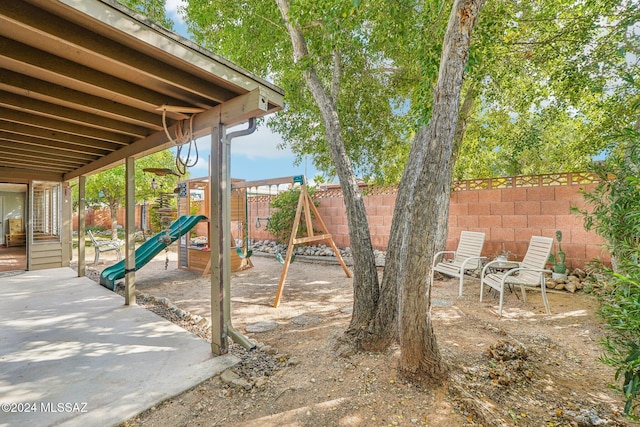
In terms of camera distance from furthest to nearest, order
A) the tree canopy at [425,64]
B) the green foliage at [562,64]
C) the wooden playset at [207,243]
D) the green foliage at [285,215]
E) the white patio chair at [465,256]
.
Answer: the green foliage at [285,215], the wooden playset at [207,243], the white patio chair at [465,256], the green foliage at [562,64], the tree canopy at [425,64]

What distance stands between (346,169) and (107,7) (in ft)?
6.51

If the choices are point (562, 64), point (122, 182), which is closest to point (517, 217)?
point (562, 64)

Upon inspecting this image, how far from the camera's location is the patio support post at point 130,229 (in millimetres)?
3584

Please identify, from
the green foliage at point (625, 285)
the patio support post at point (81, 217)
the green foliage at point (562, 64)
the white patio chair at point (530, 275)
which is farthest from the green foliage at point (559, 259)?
the patio support post at point (81, 217)

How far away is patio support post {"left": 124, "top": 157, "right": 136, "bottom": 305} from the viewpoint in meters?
3.58

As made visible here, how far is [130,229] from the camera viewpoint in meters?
3.72

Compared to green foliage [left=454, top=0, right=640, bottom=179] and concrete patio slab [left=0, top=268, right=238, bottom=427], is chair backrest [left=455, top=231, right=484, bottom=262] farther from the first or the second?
concrete patio slab [left=0, top=268, right=238, bottom=427]

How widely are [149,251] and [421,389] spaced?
5083mm

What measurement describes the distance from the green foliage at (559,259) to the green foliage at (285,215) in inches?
202

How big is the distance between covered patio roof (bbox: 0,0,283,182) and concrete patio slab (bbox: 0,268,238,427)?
1897 millimetres

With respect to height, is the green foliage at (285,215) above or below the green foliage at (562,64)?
below

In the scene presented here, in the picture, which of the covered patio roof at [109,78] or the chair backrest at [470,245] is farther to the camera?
the chair backrest at [470,245]

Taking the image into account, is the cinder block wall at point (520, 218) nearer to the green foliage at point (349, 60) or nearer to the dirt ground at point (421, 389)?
the dirt ground at point (421, 389)

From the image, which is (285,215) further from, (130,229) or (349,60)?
(130,229)
